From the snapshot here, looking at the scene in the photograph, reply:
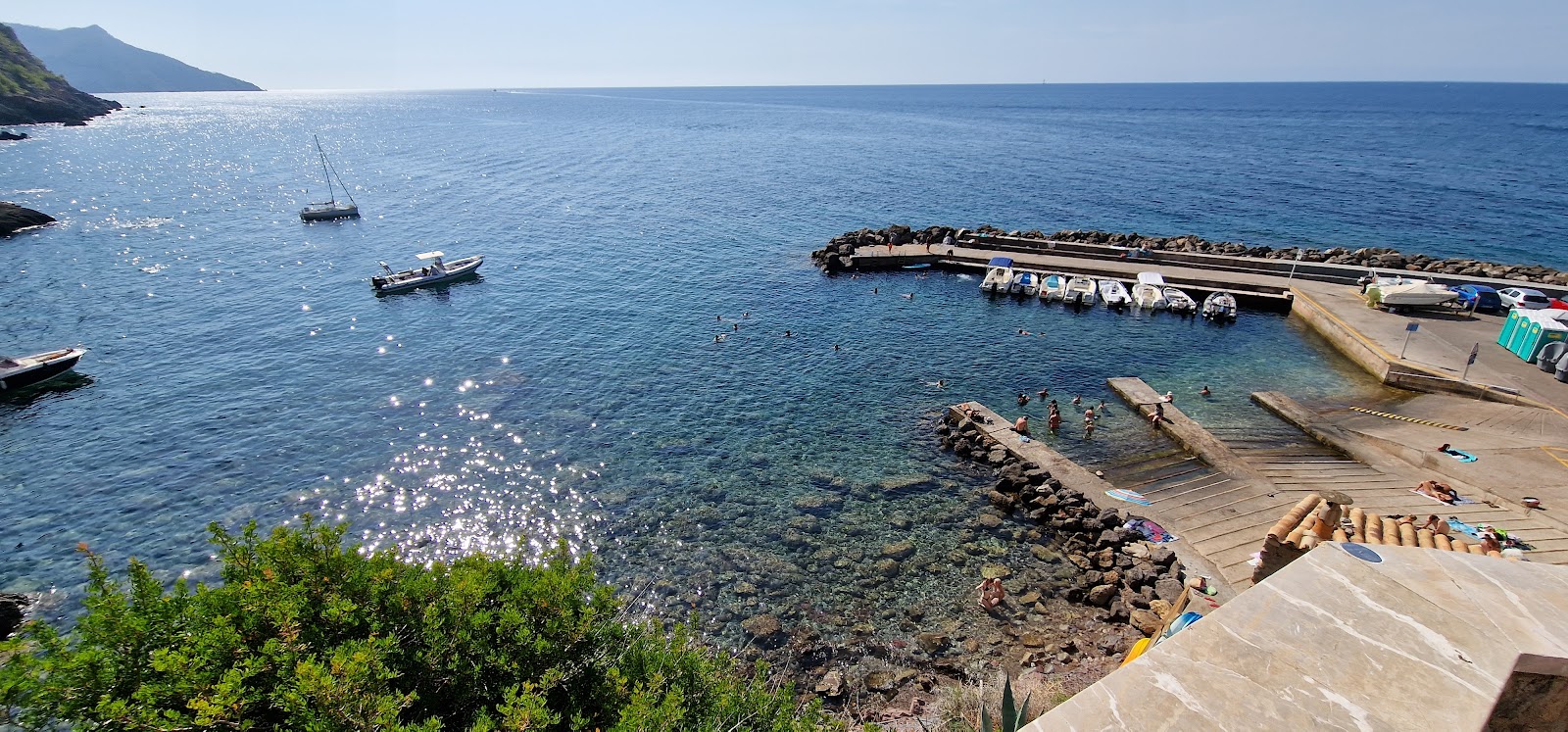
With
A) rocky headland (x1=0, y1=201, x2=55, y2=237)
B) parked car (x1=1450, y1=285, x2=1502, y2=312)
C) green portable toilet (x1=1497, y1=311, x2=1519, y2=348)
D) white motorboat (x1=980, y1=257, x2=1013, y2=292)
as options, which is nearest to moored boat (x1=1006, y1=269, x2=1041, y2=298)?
white motorboat (x1=980, y1=257, x2=1013, y2=292)

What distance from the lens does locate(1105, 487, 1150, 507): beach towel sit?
79.8 feet

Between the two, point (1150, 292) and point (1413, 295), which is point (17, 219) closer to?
point (1150, 292)

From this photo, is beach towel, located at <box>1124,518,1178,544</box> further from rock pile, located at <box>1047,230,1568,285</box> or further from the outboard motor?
rock pile, located at <box>1047,230,1568,285</box>

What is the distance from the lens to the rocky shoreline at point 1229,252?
4838 cm

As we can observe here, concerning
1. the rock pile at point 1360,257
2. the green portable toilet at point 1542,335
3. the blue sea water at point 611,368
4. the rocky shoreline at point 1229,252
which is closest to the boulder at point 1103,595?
the blue sea water at point 611,368

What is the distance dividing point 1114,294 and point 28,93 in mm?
247420

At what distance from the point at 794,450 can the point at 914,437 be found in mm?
5757

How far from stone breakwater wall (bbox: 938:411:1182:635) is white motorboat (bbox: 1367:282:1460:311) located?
3203 centimetres

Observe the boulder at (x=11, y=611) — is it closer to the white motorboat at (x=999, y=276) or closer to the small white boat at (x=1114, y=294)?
the white motorboat at (x=999, y=276)

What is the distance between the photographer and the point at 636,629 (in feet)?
42.0

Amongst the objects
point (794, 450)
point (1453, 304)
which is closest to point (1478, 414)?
point (1453, 304)

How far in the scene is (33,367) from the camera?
34.6 m

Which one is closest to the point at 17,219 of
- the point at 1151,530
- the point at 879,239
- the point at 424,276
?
the point at 424,276

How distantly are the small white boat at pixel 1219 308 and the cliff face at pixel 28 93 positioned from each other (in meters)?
234
